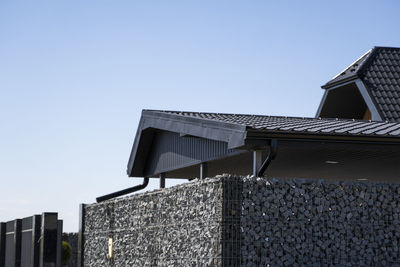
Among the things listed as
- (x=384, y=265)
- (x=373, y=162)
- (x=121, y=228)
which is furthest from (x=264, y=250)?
(x=121, y=228)

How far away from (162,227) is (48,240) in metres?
5.19

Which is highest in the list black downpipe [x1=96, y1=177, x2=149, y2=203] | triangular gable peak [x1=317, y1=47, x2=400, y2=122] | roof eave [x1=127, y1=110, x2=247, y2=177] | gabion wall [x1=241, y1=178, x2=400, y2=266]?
triangular gable peak [x1=317, y1=47, x2=400, y2=122]

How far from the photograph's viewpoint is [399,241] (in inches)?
505

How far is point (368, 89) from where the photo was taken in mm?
21938

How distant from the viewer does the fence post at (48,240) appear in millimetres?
19194

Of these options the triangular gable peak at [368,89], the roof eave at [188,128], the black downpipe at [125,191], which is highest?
the triangular gable peak at [368,89]

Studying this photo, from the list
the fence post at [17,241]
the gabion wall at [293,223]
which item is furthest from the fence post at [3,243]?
the gabion wall at [293,223]

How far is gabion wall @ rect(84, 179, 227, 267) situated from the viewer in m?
12.8

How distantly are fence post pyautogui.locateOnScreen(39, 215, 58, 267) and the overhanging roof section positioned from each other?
340 cm

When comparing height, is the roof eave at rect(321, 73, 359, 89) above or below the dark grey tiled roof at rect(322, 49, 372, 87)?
below

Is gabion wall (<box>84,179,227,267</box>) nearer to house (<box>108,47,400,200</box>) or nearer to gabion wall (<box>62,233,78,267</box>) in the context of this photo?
house (<box>108,47,400,200</box>)

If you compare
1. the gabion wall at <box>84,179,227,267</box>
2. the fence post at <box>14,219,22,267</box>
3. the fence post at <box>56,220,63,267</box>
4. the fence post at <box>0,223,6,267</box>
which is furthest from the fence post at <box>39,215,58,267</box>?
the fence post at <box>0,223,6,267</box>

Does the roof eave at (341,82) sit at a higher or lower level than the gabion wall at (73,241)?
higher

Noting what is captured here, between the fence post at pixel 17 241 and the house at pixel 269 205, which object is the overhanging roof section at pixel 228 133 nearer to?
the house at pixel 269 205
